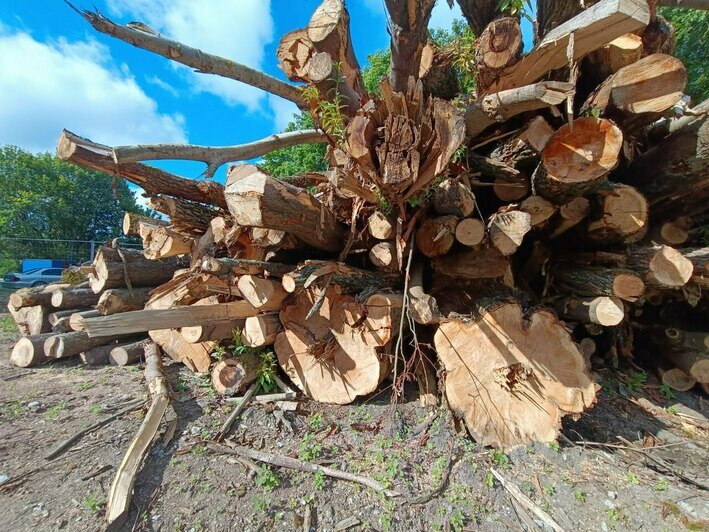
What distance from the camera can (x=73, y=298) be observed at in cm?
409

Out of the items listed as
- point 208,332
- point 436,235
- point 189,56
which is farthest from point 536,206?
point 189,56

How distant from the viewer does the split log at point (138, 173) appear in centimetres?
237

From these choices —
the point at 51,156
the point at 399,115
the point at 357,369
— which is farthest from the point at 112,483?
the point at 51,156

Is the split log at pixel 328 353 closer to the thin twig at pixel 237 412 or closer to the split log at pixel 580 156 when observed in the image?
the thin twig at pixel 237 412

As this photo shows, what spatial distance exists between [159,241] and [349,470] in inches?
100

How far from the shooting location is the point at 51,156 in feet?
64.6

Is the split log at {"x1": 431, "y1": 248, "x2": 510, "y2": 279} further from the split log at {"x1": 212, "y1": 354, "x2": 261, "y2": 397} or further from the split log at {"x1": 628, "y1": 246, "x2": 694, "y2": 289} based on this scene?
the split log at {"x1": 212, "y1": 354, "x2": 261, "y2": 397}

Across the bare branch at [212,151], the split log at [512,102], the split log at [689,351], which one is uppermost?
the bare branch at [212,151]

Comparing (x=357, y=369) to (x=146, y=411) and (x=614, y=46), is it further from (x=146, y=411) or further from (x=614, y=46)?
(x=614, y=46)

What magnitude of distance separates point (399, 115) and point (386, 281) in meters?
1.38

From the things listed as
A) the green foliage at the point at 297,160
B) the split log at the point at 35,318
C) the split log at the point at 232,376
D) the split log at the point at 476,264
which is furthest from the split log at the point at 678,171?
the green foliage at the point at 297,160

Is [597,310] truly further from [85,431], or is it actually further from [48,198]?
[48,198]

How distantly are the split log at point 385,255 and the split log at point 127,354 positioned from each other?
9.16 ft

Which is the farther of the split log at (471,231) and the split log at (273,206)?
the split log at (471,231)
